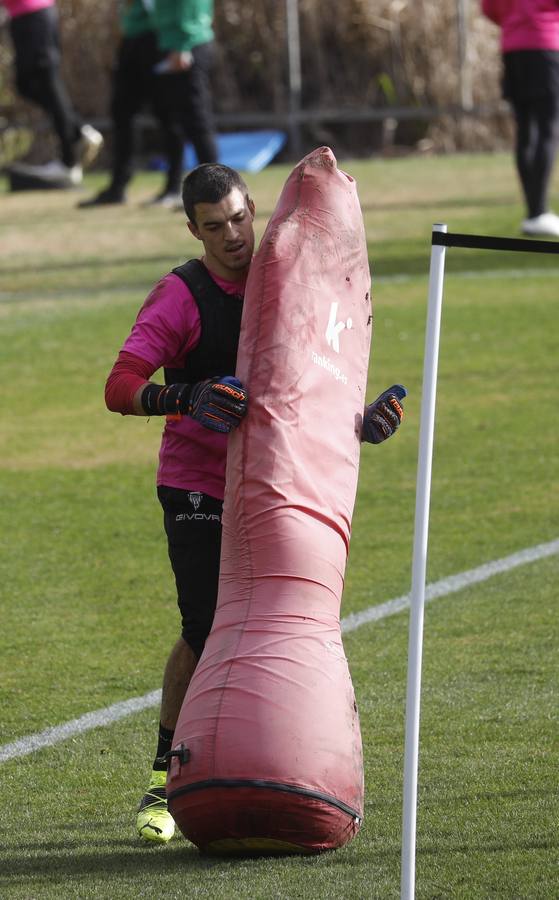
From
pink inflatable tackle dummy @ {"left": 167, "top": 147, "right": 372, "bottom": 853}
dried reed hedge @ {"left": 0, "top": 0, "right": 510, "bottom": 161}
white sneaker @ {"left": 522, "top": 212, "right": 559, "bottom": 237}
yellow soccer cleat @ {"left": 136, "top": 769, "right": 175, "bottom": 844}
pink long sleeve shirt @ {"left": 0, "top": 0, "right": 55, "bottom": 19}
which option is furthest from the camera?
dried reed hedge @ {"left": 0, "top": 0, "right": 510, "bottom": 161}

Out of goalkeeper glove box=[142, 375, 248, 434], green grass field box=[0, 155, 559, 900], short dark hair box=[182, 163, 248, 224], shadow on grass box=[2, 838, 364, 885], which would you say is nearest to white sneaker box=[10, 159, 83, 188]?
green grass field box=[0, 155, 559, 900]

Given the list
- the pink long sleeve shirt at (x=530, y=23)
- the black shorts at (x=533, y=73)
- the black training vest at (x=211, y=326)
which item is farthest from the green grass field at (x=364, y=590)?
the pink long sleeve shirt at (x=530, y=23)

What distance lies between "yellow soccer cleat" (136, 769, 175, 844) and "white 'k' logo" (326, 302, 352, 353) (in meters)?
1.37

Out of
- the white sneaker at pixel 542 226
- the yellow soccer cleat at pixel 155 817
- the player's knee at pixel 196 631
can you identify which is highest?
the player's knee at pixel 196 631

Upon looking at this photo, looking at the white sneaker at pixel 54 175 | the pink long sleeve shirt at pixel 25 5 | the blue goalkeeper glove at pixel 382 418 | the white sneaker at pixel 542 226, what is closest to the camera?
the blue goalkeeper glove at pixel 382 418

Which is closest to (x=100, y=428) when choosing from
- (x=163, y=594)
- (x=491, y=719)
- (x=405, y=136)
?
(x=163, y=594)

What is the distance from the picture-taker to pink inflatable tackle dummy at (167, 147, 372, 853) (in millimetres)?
4438

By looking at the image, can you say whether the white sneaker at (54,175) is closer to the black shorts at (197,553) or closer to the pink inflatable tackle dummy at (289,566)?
the pink inflatable tackle dummy at (289,566)

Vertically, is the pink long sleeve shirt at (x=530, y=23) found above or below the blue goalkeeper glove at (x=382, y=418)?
below

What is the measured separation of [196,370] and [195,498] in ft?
1.26

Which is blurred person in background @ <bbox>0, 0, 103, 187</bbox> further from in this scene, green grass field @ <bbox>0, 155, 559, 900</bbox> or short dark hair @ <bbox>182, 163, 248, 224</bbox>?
short dark hair @ <bbox>182, 163, 248, 224</bbox>

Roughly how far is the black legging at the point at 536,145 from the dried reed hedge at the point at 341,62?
886 centimetres

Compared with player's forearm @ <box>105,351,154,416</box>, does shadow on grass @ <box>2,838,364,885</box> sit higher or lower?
lower

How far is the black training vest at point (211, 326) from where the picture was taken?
502cm
